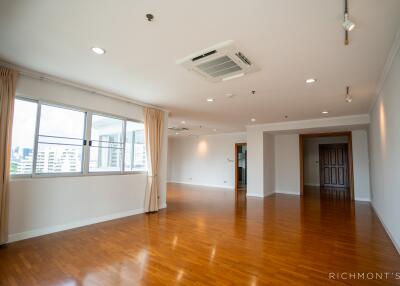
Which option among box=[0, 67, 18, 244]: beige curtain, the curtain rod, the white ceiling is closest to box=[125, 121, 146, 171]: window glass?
the curtain rod

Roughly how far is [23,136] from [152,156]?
2475mm

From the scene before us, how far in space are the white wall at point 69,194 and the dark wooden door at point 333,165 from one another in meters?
9.57

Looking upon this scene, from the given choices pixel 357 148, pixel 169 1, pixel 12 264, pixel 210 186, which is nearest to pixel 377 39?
pixel 169 1

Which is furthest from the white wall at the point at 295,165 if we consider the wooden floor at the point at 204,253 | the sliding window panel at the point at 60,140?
the sliding window panel at the point at 60,140

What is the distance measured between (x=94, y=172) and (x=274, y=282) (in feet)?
11.9

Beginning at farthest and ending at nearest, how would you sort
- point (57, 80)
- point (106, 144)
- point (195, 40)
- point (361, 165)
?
1. point (361, 165)
2. point (106, 144)
3. point (57, 80)
4. point (195, 40)

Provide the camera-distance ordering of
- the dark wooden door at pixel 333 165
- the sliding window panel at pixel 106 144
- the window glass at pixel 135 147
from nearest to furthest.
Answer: the sliding window panel at pixel 106 144
the window glass at pixel 135 147
the dark wooden door at pixel 333 165

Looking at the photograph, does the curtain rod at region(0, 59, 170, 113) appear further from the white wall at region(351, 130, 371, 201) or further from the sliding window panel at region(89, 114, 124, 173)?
the white wall at region(351, 130, 371, 201)

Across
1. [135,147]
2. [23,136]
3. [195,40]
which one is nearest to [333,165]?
[135,147]

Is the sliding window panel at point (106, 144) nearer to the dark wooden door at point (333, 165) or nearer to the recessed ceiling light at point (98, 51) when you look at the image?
the recessed ceiling light at point (98, 51)

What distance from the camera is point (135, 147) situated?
5.14 meters

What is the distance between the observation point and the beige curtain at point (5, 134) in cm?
296

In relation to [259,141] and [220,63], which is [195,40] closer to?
[220,63]

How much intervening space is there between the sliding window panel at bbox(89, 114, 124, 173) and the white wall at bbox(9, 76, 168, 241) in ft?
0.68
